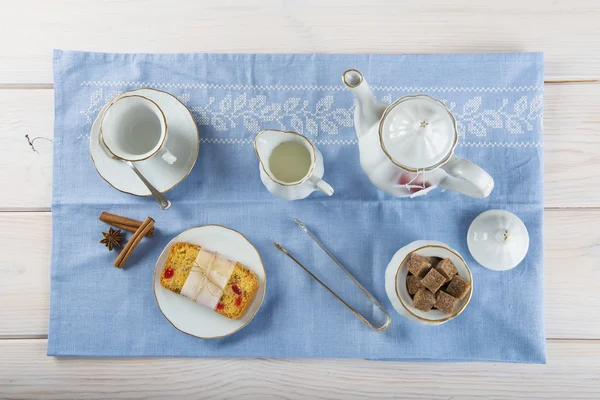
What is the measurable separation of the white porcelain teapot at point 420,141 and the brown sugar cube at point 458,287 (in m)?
0.17

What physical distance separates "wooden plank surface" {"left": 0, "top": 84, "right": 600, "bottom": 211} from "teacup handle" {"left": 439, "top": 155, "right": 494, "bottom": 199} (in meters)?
0.33

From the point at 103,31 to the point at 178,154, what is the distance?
1.02ft

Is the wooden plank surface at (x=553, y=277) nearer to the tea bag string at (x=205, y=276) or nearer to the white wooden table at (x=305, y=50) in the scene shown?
the white wooden table at (x=305, y=50)

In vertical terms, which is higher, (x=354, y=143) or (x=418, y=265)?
(x=354, y=143)

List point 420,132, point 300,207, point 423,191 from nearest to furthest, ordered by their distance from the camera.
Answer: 1. point 420,132
2. point 423,191
3. point 300,207

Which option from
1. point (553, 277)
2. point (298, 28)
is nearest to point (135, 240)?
point (298, 28)

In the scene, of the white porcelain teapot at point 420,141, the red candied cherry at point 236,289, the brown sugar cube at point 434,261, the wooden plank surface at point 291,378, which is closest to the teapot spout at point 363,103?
the white porcelain teapot at point 420,141

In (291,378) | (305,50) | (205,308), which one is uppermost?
(305,50)

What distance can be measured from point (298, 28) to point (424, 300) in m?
0.56

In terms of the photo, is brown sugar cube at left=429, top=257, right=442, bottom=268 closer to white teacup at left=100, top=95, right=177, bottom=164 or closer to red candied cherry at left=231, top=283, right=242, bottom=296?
red candied cherry at left=231, top=283, right=242, bottom=296

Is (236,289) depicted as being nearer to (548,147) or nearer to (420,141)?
(420,141)

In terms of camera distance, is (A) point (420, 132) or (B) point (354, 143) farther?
(B) point (354, 143)

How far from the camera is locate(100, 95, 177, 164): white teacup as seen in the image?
2.77 feet

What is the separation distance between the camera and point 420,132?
71cm
